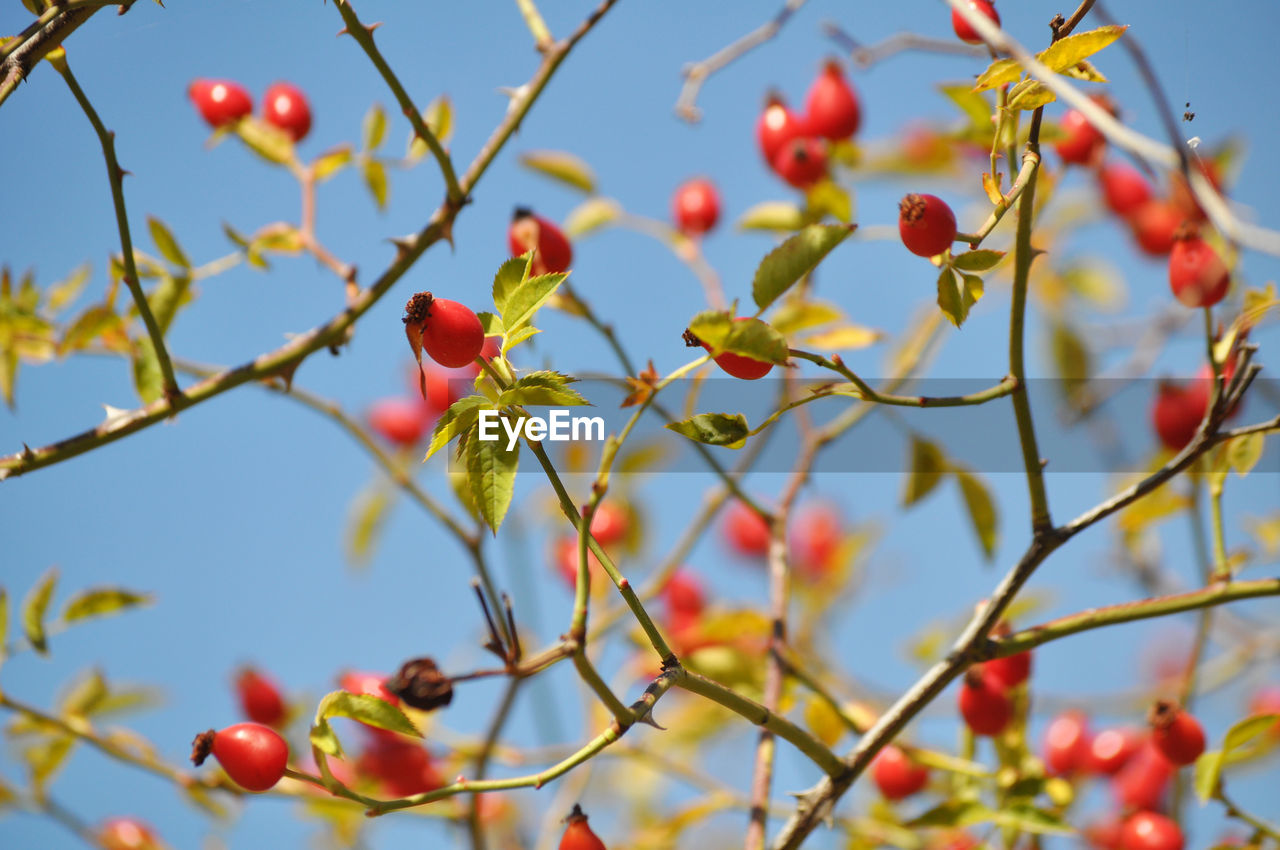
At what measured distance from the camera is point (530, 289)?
2.61 feet

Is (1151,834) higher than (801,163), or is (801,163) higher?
(801,163)

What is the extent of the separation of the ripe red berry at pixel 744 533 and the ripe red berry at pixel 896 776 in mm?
957

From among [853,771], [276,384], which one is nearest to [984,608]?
[853,771]

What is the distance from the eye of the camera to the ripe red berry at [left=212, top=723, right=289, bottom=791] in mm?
883

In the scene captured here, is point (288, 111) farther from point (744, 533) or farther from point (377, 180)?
point (744, 533)

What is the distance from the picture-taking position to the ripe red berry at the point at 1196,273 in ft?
3.53

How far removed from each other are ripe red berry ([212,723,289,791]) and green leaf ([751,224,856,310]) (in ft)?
1.80

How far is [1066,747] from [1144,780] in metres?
0.12

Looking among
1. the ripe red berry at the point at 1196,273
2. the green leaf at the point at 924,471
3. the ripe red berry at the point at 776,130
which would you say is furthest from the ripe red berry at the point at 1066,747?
the ripe red berry at the point at 776,130

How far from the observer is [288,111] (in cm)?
160

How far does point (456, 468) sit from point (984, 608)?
2.13 ft

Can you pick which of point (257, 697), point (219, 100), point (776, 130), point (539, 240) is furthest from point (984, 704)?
point (219, 100)

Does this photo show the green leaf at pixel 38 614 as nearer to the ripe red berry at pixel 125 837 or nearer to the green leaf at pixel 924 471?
the ripe red berry at pixel 125 837

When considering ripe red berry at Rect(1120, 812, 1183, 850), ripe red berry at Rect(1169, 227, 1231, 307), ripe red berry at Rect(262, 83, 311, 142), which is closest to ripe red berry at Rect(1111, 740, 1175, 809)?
ripe red berry at Rect(1120, 812, 1183, 850)
